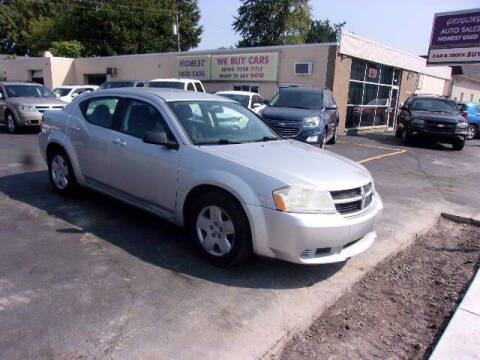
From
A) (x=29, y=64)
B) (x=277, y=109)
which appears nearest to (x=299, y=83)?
(x=277, y=109)

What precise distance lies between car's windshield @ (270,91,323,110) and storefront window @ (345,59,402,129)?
747cm

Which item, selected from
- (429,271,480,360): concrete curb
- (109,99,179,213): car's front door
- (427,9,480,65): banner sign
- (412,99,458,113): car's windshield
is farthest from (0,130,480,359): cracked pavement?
(427,9,480,65): banner sign

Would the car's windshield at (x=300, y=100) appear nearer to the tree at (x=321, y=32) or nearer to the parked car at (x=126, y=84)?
the parked car at (x=126, y=84)

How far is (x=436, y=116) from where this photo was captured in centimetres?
1340

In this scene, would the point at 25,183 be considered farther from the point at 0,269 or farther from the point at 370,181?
the point at 370,181

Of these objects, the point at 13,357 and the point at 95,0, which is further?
the point at 95,0

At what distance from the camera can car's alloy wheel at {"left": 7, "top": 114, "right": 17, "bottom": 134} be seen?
39.4ft

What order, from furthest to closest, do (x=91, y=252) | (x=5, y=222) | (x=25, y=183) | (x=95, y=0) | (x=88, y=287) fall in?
(x=95, y=0) → (x=25, y=183) → (x=5, y=222) → (x=91, y=252) → (x=88, y=287)

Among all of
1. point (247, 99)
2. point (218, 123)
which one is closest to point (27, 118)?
point (247, 99)

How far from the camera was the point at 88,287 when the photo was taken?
3248mm

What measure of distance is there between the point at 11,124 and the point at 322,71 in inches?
468

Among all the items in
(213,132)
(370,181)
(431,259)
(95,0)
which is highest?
(95,0)

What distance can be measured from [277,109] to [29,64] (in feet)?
94.2

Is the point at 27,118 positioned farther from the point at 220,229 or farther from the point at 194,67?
the point at 194,67
